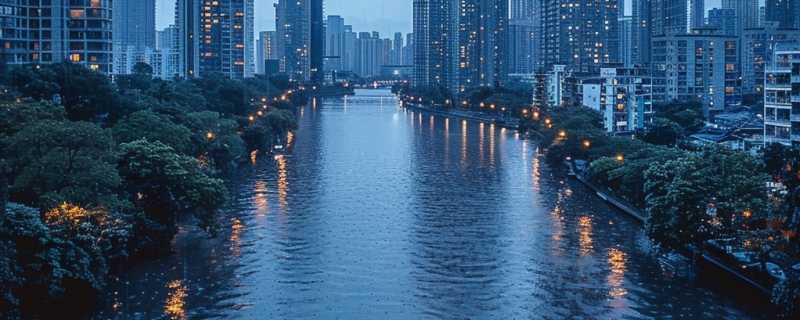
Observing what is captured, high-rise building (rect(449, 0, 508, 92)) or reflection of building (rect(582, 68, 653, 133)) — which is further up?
high-rise building (rect(449, 0, 508, 92))

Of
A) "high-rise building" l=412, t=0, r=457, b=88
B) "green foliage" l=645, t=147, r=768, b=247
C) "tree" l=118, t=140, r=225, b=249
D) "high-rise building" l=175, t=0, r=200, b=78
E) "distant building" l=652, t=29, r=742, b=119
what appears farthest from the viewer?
"high-rise building" l=412, t=0, r=457, b=88

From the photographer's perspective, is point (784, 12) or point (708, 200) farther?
point (784, 12)

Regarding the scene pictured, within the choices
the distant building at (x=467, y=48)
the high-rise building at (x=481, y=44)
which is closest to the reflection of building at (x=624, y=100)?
the distant building at (x=467, y=48)

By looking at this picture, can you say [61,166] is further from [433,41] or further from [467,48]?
[433,41]

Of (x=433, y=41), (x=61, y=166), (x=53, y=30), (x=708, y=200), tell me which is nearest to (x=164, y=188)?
(x=61, y=166)

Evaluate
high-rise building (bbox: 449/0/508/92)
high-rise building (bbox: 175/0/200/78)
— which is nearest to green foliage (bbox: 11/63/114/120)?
high-rise building (bbox: 175/0/200/78)

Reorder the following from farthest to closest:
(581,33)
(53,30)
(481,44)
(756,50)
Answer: (481,44) < (581,33) < (756,50) < (53,30)

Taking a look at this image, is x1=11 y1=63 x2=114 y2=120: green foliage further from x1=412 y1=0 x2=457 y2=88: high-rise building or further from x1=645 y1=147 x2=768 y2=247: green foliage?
x1=412 y1=0 x2=457 y2=88: high-rise building

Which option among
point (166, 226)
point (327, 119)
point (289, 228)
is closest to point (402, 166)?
point (289, 228)
